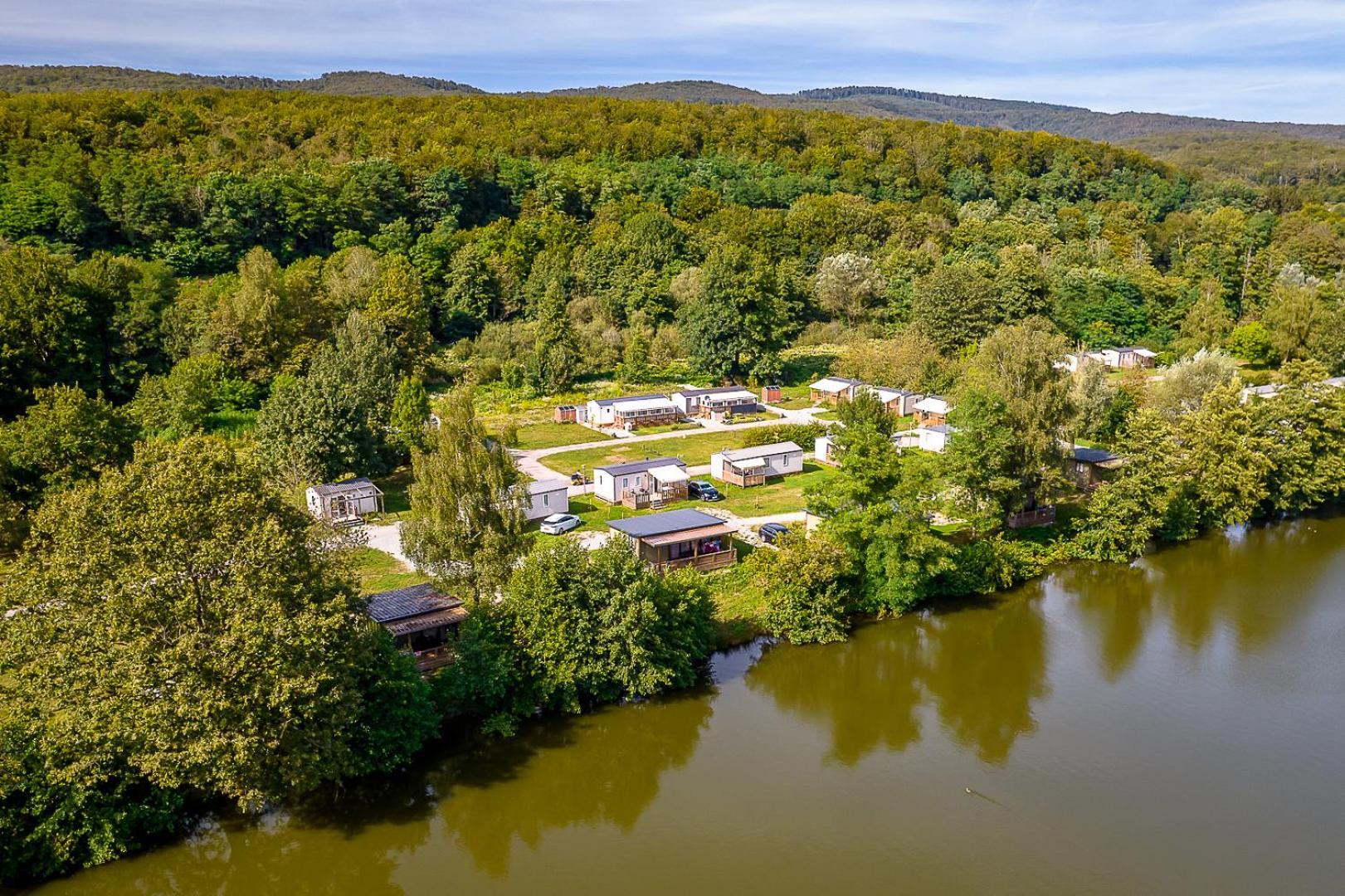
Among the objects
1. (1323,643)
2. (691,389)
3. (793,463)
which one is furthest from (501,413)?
(1323,643)

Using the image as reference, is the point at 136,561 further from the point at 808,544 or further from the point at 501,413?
the point at 501,413

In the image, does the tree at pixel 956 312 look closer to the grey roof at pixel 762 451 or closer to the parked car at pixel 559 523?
the grey roof at pixel 762 451

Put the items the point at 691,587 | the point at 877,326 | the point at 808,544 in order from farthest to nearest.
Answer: the point at 877,326, the point at 808,544, the point at 691,587

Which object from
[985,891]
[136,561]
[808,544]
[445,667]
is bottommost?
[985,891]

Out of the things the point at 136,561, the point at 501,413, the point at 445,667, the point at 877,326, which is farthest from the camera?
the point at 877,326

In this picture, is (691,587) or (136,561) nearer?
(136,561)

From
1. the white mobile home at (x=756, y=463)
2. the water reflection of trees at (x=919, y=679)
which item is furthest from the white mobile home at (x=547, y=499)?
the water reflection of trees at (x=919, y=679)

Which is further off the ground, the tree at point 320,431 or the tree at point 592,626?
the tree at point 320,431
